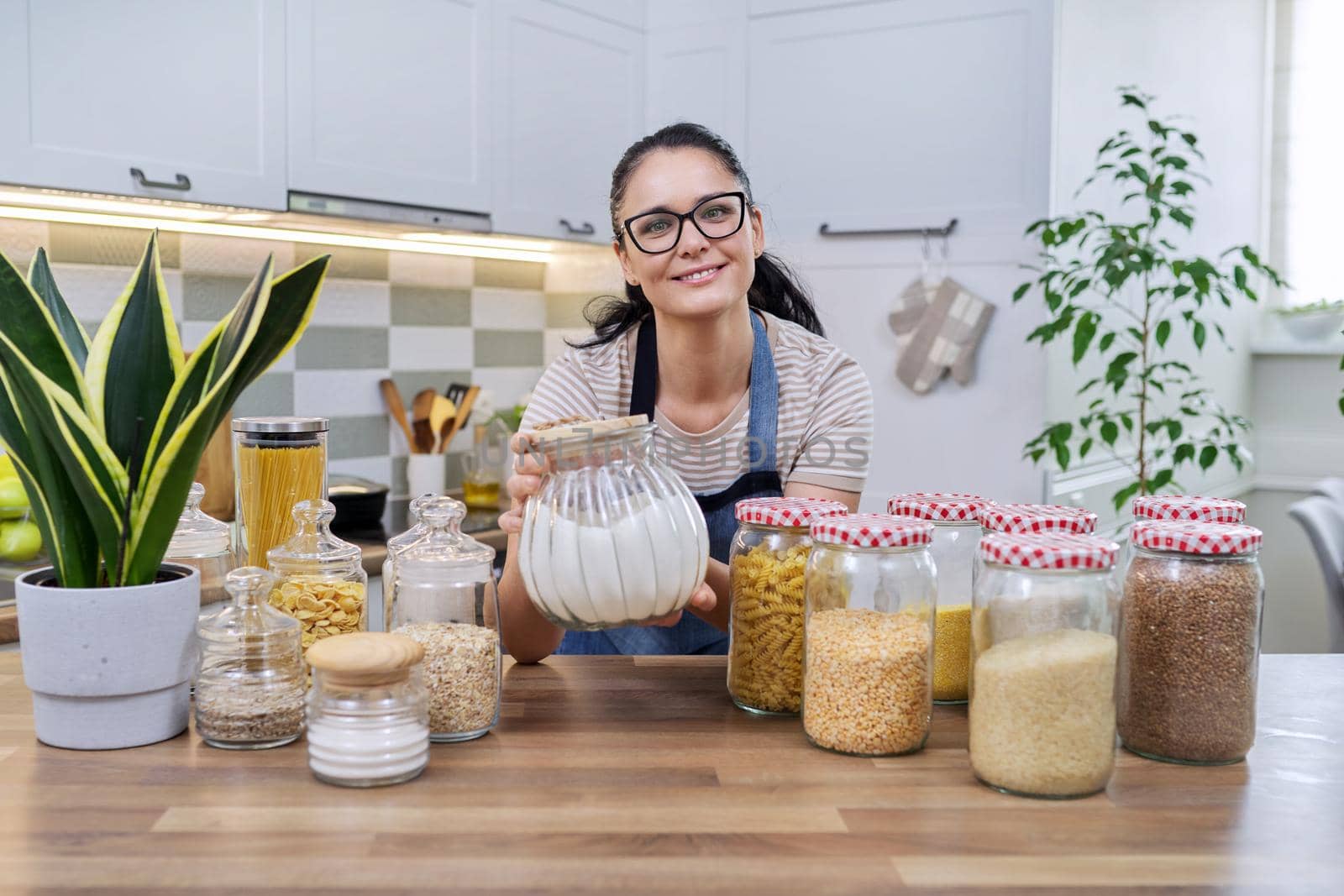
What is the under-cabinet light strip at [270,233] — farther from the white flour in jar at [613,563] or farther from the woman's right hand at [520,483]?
the white flour in jar at [613,563]

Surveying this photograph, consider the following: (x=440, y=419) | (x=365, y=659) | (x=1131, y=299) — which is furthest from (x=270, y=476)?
(x=1131, y=299)

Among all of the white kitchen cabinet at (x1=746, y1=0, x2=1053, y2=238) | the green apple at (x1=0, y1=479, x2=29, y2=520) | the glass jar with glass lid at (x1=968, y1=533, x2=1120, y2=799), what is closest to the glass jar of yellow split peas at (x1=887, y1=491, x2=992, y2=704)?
the glass jar with glass lid at (x1=968, y1=533, x2=1120, y2=799)

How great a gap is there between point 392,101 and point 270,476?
1.59 metres

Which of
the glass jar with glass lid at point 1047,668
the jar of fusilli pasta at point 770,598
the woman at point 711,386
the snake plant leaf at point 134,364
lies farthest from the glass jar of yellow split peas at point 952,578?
the snake plant leaf at point 134,364

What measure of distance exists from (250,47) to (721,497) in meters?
1.34

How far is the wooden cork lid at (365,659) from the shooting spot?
0.89 metres

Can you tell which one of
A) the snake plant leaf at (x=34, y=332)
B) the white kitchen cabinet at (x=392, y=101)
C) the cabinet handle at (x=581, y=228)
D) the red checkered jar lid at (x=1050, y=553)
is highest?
the white kitchen cabinet at (x=392, y=101)

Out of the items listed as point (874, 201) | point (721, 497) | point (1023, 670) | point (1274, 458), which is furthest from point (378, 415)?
point (1274, 458)

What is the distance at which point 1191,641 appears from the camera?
947 mm

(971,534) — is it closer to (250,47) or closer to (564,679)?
(564,679)

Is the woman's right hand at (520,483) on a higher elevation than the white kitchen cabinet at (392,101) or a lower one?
lower

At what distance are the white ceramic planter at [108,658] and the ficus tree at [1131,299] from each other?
198 cm

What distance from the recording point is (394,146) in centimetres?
255

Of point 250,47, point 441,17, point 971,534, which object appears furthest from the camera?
point 441,17
